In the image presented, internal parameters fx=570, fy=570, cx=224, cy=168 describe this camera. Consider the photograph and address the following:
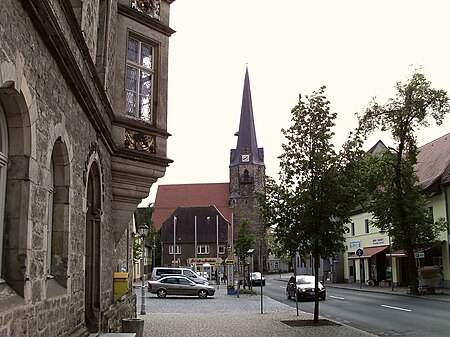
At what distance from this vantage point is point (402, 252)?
140 ft

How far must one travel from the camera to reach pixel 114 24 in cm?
1184

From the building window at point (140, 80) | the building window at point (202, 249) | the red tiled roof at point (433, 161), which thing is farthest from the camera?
the building window at point (202, 249)

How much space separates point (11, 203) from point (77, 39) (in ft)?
Result: 10.3

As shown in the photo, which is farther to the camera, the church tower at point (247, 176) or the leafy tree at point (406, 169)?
the church tower at point (247, 176)

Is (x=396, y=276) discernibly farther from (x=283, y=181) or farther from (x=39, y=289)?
(x=39, y=289)

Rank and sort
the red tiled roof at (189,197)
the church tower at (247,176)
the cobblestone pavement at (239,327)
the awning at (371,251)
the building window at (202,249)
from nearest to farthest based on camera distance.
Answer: the cobblestone pavement at (239,327) → the awning at (371,251) → the building window at (202,249) → the church tower at (247,176) → the red tiled roof at (189,197)

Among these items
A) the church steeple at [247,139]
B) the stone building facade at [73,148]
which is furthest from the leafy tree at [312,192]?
the church steeple at [247,139]

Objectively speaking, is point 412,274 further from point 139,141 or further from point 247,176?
point 247,176

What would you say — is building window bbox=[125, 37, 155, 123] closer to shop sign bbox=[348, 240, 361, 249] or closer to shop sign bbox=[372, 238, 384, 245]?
shop sign bbox=[372, 238, 384, 245]

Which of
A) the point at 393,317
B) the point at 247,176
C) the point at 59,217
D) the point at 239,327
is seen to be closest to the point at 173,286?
the point at 393,317

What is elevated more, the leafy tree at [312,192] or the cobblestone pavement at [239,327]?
the leafy tree at [312,192]

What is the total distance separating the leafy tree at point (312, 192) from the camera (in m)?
17.7

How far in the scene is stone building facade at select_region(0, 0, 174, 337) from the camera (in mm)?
5266

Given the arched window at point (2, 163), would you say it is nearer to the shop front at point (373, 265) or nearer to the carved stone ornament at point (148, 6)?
the carved stone ornament at point (148, 6)
